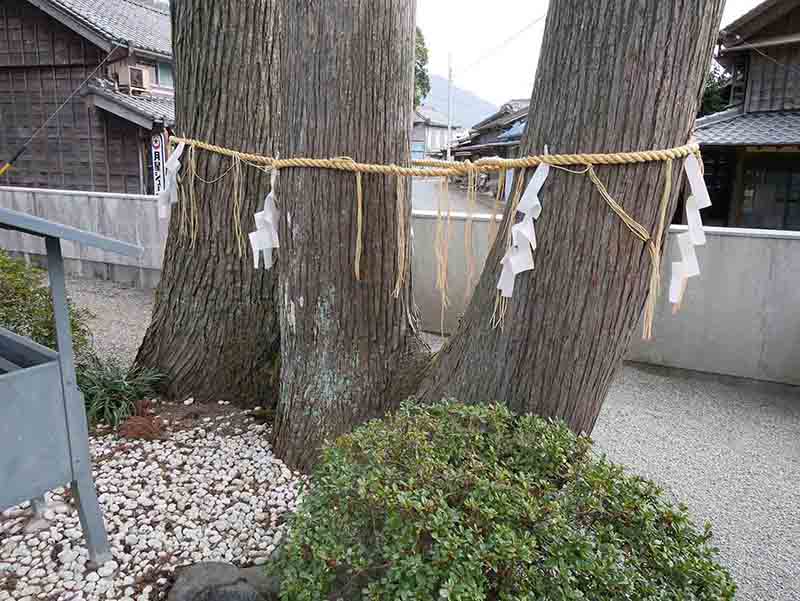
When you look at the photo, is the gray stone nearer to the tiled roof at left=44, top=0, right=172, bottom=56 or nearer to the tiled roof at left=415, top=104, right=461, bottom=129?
the tiled roof at left=44, top=0, right=172, bottom=56

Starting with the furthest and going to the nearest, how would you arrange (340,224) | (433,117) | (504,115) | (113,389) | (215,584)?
(433,117) → (504,115) → (113,389) → (340,224) → (215,584)

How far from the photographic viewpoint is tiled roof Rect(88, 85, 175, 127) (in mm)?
11305

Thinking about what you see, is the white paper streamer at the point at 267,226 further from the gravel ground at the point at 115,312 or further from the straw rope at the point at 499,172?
the gravel ground at the point at 115,312

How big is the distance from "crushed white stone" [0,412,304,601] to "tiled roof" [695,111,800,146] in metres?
7.76

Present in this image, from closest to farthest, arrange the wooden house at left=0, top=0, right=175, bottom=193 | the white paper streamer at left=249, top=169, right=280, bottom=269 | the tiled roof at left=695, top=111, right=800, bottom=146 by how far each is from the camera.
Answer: the white paper streamer at left=249, top=169, right=280, bottom=269 < the tiled roof at left=695, top=111, right=800, bottom=146 < the wooden house at left=0, top=0, right=175, bottom=193

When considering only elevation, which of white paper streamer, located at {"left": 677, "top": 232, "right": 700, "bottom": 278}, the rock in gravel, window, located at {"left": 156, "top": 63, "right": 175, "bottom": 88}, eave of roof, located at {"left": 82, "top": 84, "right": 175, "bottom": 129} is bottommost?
the rock in gravel

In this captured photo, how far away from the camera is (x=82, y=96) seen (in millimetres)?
12266

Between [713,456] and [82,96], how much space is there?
12624 mm

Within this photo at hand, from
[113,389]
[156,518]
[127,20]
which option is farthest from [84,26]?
[156,518]

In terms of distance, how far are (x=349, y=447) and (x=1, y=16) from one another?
47.8 feet

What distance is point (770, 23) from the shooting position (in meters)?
9.38

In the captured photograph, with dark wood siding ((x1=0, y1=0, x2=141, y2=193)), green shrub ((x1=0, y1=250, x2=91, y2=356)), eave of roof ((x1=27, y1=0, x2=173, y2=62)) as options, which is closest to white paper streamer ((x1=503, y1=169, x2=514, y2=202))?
green shrub ((x1=0, y1=250, x2=91, y2=356))

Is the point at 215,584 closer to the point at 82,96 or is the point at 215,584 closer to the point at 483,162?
the point at 483,162

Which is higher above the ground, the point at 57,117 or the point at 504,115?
the point at 504,115
